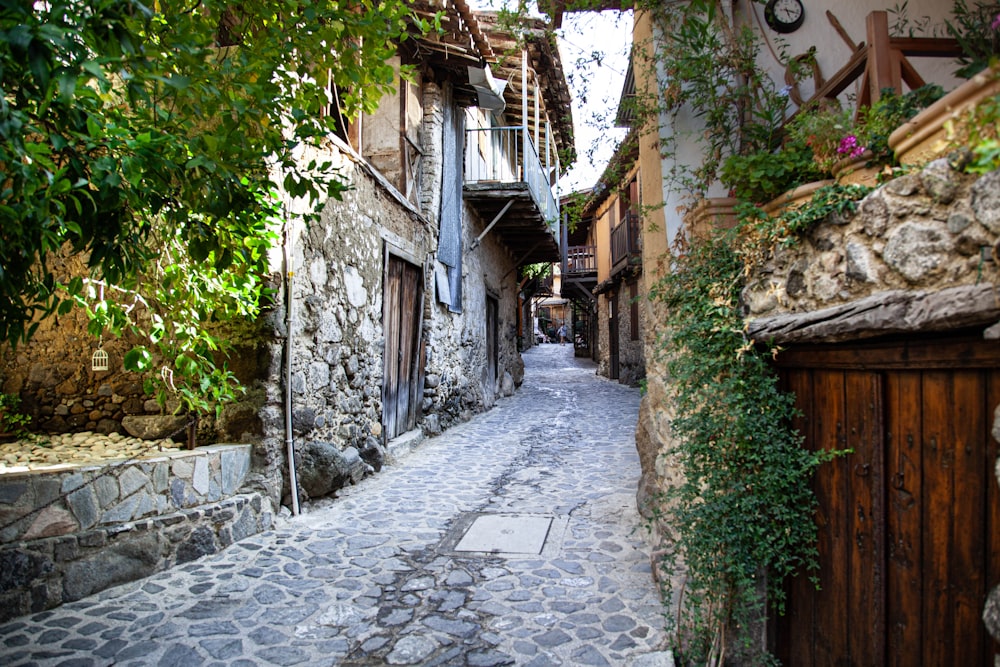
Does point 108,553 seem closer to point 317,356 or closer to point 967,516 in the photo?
point 317,356

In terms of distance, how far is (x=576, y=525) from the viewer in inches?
167

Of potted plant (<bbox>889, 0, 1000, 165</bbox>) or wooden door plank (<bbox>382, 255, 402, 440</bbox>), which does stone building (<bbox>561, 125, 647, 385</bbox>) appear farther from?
potted plant (<bbox>889, 0, 1000, 165</bbox>)

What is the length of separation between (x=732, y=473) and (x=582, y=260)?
62.5 feet

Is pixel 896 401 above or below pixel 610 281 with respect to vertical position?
below

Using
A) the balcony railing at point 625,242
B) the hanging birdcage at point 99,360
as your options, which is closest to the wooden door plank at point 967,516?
the hanging birdcage at point 99,360

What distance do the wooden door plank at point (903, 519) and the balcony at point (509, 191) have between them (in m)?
7.30

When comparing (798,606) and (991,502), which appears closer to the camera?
(991,502)

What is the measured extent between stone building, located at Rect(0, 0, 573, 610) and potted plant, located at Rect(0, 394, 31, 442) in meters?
0.09

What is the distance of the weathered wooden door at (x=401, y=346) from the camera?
6.75 meters

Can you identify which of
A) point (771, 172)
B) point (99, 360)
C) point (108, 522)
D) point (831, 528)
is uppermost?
point (771, 172)

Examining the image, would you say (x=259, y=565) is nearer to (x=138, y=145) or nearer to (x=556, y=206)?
(x=138, y=145)

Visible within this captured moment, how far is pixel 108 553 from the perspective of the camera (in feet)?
10.5

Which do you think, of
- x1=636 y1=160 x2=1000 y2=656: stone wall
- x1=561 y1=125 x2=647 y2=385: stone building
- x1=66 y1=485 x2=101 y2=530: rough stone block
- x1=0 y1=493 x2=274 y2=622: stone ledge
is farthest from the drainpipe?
x1=561 y1=125 x2=647 y2=385: stone building

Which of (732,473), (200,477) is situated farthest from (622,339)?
(732,473)
